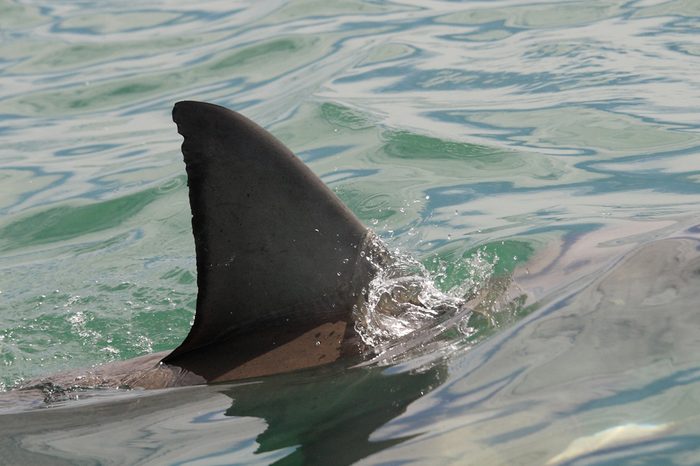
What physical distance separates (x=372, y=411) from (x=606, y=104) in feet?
18.4

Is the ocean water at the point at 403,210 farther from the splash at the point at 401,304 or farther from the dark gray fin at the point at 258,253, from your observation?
the dark gray fin at the point at 258,253

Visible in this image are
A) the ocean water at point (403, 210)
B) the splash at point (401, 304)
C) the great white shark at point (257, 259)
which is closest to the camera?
the ocean water at point (403, 210)

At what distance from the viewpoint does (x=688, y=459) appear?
260 centimetres

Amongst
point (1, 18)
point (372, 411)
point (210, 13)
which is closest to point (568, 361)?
point (372, 411)

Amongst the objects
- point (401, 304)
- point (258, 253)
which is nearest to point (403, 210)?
point (401, 304)

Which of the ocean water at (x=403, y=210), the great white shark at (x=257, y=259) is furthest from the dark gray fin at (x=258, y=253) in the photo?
the ocean water at (x=403, y=210)

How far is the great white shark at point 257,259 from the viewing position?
12.2 feet

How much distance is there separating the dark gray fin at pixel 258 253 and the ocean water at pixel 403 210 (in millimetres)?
229

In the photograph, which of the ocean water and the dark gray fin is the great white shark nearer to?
the dark gray fin

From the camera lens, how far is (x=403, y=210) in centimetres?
694

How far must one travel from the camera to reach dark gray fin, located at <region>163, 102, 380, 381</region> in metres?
3.73

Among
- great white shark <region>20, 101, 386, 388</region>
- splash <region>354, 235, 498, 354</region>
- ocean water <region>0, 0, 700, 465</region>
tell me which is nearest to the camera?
ocean water <region>0, 0, 700, 465</region>

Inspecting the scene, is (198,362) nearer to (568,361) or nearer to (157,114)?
(568,361)

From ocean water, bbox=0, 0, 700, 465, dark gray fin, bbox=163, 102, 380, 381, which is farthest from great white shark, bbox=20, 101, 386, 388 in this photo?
ocean water, bbox=0, 0, 700, 465
